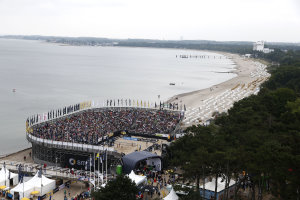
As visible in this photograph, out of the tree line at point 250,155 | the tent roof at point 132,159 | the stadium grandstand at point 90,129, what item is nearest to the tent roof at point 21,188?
the stadium grandstand at point 90,129

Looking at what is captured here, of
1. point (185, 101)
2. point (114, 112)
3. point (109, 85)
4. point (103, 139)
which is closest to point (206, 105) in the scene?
point (185, 101)

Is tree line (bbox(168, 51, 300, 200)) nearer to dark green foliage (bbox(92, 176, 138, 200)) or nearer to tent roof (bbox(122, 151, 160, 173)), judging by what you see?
tent roof (bbox(122, 151, 160, 173))

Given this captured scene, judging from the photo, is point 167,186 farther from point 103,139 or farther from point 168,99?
point 168,99

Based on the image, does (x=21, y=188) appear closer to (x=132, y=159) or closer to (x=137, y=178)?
(x=137, y=178)

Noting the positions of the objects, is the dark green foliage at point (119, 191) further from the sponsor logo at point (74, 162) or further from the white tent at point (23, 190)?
the sponsor logo at point (74, 162)

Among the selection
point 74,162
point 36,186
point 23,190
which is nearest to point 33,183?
point 36,186

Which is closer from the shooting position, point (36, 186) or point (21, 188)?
point (21, 188)
